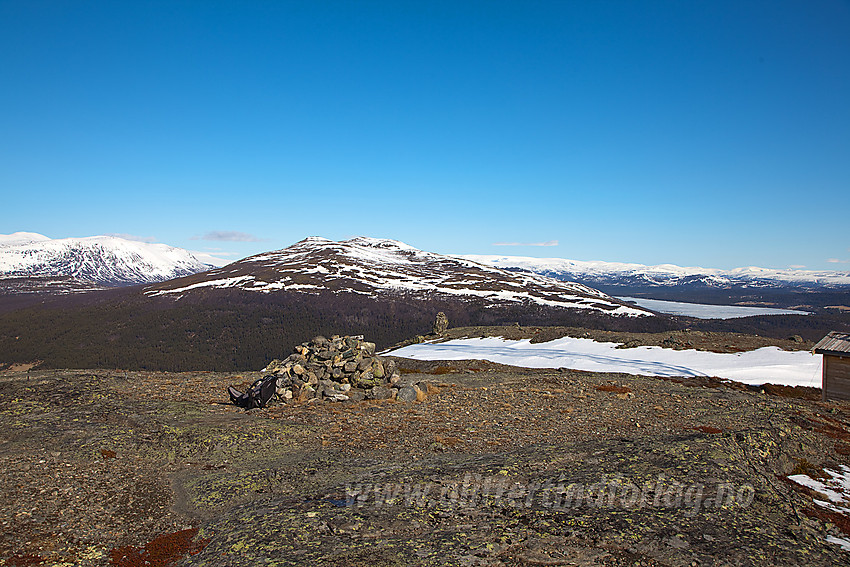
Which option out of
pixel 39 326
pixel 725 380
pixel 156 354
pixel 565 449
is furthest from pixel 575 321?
pixel 39 326

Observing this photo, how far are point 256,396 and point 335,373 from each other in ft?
13.6

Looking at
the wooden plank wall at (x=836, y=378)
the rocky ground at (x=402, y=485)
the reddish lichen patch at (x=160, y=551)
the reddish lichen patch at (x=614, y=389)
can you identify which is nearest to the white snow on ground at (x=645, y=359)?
the wooden plank wall at (x=836, y=378)

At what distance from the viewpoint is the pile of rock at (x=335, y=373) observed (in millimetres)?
20375

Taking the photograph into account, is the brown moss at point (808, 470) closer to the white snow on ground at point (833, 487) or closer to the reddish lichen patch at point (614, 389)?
the white snow on ground at point (833, 487)

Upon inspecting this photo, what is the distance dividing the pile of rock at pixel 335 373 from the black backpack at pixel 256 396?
2.55ft

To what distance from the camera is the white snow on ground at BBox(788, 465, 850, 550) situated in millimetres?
9750

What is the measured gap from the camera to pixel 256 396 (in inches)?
738

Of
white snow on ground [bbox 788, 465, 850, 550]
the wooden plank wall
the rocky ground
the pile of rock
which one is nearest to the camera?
the rocky ground

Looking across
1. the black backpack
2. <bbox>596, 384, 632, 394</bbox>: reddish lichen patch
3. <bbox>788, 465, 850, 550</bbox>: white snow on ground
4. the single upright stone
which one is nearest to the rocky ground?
<bbox>788, 465, 850, 550</bbox>: white snow on ground

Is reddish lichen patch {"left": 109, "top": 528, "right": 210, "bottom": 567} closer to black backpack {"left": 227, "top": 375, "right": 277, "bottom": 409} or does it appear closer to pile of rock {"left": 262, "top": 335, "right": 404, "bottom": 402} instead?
black backpack {"left": 227, "top": 375, "right": 277, "bottom": 409}

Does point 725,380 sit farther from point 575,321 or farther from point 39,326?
point 39,326

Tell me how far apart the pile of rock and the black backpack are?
2.55ft

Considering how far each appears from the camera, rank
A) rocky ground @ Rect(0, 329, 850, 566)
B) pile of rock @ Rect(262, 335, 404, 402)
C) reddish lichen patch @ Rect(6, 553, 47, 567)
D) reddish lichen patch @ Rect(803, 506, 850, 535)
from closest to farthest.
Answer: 1. reddish lichen patch @ Rect(6, 553, 47, 567)
2. rocky ground @ Rect(0, 329, 850, 566)
3. reddish lichen patch @ Rect(803, 506, 850, 535)
4. pile of rock @ Rect(262, 335, 404, 402)

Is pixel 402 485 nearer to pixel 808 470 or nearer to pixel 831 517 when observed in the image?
pixel 831 517
